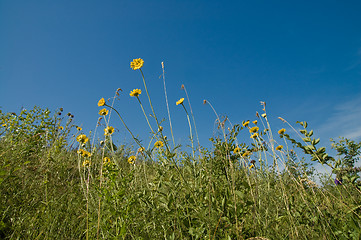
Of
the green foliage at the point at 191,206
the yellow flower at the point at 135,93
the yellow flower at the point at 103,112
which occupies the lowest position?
the green foliage at the point at 191,206

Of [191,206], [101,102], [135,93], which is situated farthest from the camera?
[101,102]

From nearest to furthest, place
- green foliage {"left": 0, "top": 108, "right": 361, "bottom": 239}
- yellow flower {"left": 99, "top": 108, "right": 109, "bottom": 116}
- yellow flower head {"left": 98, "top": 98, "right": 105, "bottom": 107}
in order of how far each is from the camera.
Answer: green foliage {"left": 0, "top": 108, "right": 361, "bottom": 239}, yellow flower head {"left": 98, "top": 98, "right": 105, "bottom": 107}, yellow flower {"left": 99, "top": 108, "right": 109, "bottom": 116}

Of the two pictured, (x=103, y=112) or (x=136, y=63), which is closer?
(x=136, y=63)

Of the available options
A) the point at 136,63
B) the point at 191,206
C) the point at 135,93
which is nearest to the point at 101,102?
the point at 135,93

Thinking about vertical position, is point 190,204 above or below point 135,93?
below

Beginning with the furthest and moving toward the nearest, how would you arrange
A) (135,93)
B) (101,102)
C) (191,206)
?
(101,102) < (135,93) < (191,206)

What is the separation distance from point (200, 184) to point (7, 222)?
1563 millimetres

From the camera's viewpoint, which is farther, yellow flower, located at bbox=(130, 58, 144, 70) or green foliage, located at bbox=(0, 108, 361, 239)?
yellow flower, located at bbox=(130, 58, 144, 70)

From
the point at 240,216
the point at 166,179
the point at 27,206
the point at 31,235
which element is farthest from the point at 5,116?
the point at 240,216

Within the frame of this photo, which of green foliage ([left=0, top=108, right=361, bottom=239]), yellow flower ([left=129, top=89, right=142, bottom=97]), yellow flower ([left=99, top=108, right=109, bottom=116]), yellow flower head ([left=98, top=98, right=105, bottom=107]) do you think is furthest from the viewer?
yellow flower ([left=99, top=108, right=109, bottom=116])

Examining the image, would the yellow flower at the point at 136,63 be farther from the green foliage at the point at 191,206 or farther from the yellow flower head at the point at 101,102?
the green foliage at the point at 191,206

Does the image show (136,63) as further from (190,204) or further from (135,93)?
(190,204)

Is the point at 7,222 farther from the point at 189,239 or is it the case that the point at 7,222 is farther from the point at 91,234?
the point at 189,239

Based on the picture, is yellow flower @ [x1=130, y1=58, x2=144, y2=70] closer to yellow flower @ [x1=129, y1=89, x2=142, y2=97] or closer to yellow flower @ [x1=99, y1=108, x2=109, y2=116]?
yellow flower @ [x1=129, y1=89, x2=142, y2=97]
